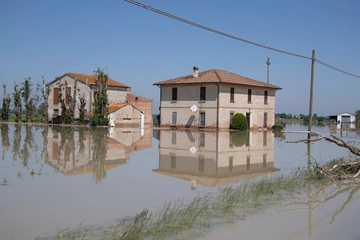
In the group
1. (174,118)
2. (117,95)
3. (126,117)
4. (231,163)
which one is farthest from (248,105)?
(231,163)

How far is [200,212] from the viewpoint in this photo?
6.98m

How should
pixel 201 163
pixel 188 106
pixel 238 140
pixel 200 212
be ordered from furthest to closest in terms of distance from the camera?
pixel 188 106, pixel 238 140, pixel 201 163, pixel 200 212

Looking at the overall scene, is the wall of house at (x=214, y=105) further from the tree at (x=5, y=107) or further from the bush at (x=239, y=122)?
the tree at (x=5, y=107)

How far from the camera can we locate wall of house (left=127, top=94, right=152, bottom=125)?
45772 millimetres

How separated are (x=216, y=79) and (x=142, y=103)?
12.3 m

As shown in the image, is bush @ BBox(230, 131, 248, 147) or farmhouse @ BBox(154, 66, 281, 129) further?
farmhouse @ BBox(154, 66, 281, 129)

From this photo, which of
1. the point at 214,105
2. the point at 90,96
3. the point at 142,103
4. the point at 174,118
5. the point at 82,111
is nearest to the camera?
the point at 214,105

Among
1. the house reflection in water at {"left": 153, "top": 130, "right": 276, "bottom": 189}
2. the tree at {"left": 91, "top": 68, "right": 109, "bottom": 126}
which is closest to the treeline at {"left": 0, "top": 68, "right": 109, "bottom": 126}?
the tree at {"left": 91, "top": 68, "right": 109, "bottom": 126}

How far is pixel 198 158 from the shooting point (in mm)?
15328

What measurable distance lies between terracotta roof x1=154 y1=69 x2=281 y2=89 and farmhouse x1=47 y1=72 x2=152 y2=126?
17.9 ft

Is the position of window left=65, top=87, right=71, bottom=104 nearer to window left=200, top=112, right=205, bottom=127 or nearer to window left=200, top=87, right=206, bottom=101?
window left=200, top=87, right=206, bottom=101

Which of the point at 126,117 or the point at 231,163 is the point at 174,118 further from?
the point at 231,163

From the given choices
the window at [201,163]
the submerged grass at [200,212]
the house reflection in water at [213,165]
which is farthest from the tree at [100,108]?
the submerged grass at [200,212]

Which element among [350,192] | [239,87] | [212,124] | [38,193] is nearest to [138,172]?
[38,193]
